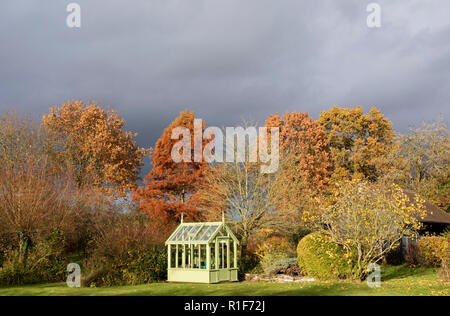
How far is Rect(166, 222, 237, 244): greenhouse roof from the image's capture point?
58.9 ft

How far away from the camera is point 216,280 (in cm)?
1762

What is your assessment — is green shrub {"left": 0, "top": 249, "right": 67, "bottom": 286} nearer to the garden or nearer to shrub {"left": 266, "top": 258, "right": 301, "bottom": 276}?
the garden

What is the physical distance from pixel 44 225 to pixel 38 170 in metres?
3.42

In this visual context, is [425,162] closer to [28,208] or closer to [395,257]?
[395,257]

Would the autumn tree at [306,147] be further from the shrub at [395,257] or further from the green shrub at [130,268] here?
the green shrub at [130,268]

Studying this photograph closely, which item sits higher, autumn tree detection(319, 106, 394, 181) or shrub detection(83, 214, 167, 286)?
autumn tree detection(319, 106, 394, 181)

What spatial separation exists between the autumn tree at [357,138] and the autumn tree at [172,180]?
45.5 ft

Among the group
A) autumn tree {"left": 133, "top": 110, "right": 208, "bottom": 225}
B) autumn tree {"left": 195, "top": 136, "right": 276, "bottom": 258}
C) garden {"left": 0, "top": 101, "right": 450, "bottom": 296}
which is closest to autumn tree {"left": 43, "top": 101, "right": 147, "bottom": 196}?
garden {"left": 0, "top": 101, "right": 450, "bottom": 296}

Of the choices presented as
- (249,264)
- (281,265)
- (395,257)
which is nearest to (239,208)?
(249,264)

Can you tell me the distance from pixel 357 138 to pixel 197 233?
25.2 metres

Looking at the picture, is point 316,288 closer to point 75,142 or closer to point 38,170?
point 38,170

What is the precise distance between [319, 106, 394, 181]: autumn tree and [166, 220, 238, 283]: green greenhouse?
20.6 meters

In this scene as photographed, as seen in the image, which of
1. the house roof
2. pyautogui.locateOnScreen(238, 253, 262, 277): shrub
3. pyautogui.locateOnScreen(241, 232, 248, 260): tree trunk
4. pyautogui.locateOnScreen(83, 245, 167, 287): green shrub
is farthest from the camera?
the house roof
